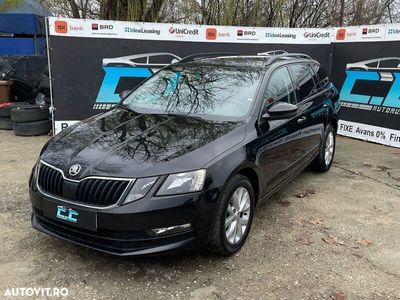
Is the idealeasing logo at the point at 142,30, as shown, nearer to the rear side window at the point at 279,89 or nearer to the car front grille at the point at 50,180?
the rear side window at the point at 279,89

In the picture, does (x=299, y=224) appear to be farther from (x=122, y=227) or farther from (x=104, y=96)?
(x=104, y=96)

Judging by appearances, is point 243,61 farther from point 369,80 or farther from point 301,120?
point 369,80

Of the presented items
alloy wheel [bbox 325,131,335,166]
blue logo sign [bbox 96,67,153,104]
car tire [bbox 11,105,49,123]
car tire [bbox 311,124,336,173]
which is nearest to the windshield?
car tire [bbox 311,124,336,173]

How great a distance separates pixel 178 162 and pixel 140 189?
0.37 metres

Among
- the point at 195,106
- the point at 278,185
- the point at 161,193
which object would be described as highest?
the point at 195,106

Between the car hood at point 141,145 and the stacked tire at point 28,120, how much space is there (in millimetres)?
4963

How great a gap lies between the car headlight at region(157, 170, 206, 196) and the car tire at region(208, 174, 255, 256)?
0.27 metres

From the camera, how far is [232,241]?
12.2 feet

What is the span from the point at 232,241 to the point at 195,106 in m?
1.45

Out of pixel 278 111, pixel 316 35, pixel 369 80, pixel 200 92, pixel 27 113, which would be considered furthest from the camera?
pixel 316 35

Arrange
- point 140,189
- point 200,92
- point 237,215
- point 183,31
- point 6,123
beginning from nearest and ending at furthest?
point 140,189 → point 237,215 → point 200,92 → point 183,31 → point 6,123

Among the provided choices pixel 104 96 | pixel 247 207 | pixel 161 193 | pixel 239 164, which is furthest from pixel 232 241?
pixel 104 96

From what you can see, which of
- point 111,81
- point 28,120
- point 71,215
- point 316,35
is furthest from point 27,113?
point 316,35

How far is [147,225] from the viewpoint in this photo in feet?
10.4
